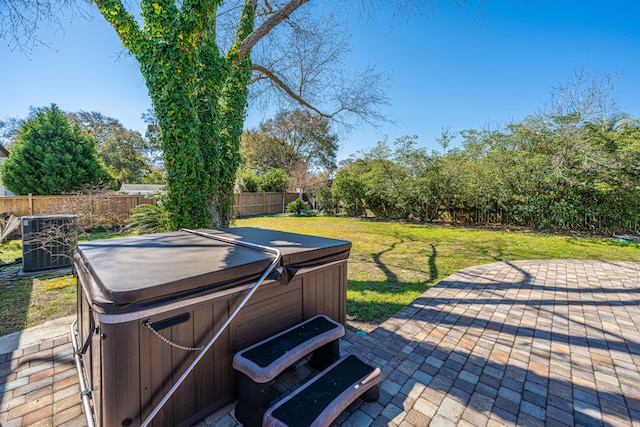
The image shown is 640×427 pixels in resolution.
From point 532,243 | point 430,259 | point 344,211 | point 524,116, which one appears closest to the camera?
point 430,259

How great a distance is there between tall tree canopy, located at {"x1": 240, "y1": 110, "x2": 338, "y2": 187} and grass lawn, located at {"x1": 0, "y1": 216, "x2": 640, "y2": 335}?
625 inches

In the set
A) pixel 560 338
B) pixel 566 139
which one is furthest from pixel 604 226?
pixel 560 338

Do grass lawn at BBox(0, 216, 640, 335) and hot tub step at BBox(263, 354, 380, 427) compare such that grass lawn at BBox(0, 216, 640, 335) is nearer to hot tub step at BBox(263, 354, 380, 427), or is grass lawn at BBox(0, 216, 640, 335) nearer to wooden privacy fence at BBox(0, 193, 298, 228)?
hot tub step at BBox(263, 354, 380, 427)

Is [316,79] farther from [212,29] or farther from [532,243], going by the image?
[532,243]

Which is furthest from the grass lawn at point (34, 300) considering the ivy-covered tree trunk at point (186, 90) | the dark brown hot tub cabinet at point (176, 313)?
the ivy-covered tree trunk at point (186, 90)

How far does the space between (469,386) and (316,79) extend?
7.21m

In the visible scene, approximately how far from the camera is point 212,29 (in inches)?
165

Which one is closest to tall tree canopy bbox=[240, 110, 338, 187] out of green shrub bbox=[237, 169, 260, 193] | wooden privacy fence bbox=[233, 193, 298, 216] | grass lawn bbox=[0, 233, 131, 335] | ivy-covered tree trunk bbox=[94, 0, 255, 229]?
wooden privacy fence bbox=[233, 193, 298, 216]

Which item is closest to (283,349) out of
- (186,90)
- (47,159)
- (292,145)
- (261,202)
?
(186,90)

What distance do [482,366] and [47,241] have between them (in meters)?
5.99

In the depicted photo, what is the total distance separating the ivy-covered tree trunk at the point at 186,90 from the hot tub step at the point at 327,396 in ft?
10.4

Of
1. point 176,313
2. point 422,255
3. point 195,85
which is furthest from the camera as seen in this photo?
point 422,255

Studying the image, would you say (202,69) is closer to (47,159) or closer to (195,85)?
(195,85)

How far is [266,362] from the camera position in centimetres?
145
